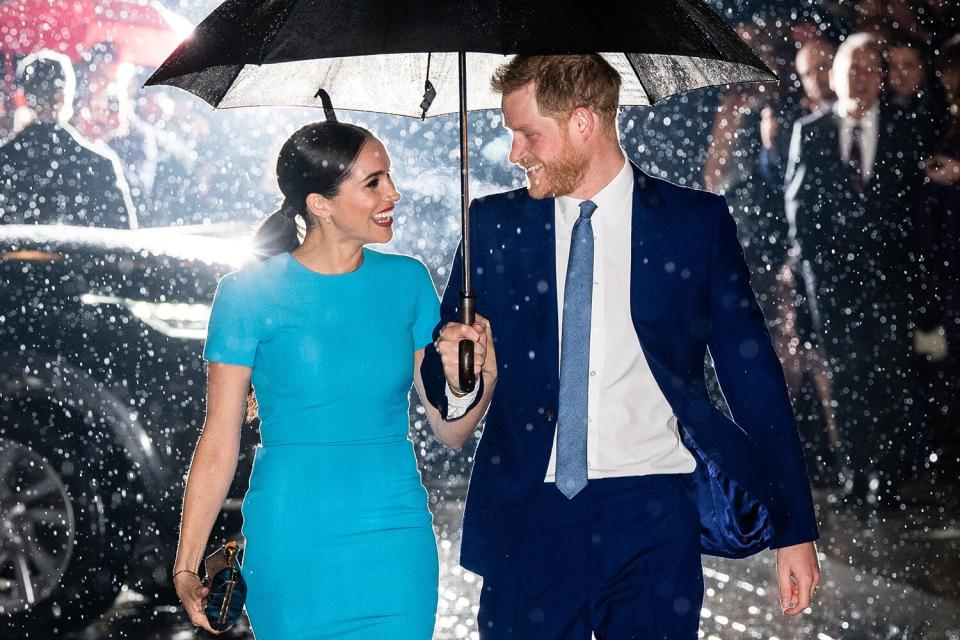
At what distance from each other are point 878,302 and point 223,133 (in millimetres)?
8334

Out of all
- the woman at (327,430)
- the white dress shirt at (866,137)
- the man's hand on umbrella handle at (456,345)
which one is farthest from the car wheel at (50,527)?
the white dress shirt at (866,137)

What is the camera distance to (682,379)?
3174 millimetres

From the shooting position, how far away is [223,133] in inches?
606

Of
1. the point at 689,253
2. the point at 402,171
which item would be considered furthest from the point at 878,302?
the point at 689,253

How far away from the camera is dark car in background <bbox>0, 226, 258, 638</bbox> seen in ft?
19.0

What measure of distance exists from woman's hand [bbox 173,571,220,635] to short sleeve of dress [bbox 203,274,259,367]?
0.52 meters

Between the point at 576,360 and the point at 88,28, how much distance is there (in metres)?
11.2

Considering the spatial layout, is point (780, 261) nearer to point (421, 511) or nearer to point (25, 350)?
point (25, 350)

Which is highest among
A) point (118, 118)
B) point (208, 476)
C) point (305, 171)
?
point (118, 118)

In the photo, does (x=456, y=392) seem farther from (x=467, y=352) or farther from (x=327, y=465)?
(x=327, y=465)

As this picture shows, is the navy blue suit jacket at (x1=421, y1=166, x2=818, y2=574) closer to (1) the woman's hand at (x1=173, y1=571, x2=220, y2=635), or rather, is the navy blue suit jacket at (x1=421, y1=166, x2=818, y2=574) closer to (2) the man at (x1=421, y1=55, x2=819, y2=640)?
(2) the man at (x1=421, y1=55, x2=819, y2=640)

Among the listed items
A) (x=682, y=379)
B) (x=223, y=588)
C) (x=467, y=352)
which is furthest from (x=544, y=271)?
(x=223, y=588)

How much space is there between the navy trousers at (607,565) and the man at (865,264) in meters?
5.92

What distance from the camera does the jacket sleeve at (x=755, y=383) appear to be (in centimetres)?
320
